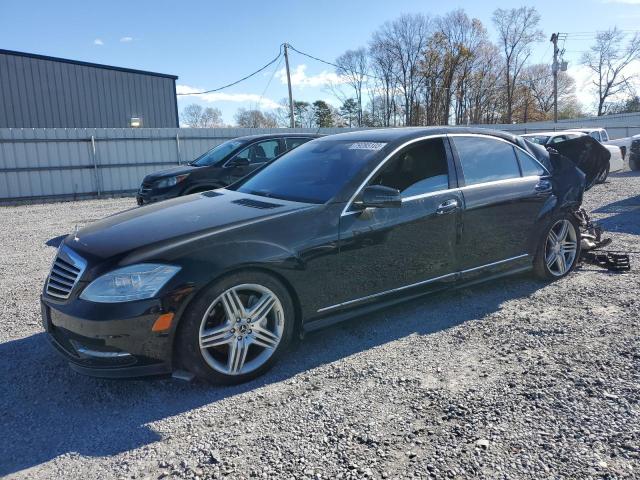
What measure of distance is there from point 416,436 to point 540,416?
716mm

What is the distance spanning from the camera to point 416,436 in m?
2.57

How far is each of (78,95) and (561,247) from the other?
76.6ft

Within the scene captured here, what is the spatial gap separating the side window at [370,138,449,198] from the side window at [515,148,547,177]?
3.55 ft

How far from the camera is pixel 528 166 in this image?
5.00 meters

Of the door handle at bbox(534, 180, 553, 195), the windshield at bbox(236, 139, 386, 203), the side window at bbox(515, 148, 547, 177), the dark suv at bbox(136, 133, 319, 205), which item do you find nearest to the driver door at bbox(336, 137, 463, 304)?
the windshield at bbox(236, 139, 386, 203)

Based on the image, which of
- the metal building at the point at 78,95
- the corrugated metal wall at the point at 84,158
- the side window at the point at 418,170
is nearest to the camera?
the side window at the point at 418,170

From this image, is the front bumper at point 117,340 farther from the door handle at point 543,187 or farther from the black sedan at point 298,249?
the door handle at point 543,187

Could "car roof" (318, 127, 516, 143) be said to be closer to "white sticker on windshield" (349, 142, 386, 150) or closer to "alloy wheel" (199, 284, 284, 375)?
"white sticker on windshield" (349, 142, 386, 150)

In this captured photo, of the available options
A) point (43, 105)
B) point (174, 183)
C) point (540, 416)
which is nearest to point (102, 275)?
point (540, 416)

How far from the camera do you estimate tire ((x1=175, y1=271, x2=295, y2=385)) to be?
302 centimetres

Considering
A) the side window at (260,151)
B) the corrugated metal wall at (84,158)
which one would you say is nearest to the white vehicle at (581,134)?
the side window at (260,151)

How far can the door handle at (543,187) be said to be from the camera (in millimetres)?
4922

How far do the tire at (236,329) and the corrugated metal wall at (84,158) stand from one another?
565 inches

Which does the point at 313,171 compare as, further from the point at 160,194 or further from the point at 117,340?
the point at 160,194
